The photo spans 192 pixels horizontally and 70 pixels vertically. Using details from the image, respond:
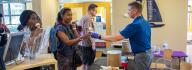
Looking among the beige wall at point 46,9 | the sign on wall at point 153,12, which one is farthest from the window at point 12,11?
the sign on wall at point 153,12

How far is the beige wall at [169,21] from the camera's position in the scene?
5523 millimetres

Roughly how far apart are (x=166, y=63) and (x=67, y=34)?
4.08ft

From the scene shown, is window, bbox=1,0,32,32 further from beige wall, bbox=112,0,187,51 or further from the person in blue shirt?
the person in blue shirt

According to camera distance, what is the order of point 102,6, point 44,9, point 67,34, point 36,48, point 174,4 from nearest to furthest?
point 36,48
point 67,34
point 174,4
point 44,9
point 102,6

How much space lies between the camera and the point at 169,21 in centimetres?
557

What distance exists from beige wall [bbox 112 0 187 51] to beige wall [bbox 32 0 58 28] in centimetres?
152

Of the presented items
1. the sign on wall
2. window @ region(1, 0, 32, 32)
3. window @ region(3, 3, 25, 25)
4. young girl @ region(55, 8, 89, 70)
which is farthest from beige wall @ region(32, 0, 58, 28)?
young girl @ region(55, 8, 89, 70)

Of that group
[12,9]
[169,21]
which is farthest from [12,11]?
[169,21]

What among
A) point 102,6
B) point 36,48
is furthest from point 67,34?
point 102,6

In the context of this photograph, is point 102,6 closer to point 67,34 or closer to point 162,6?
point 162,6

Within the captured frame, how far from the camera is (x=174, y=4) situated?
5.52m

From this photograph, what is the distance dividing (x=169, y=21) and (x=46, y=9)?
2864 millimetres

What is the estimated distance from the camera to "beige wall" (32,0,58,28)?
6012 millimetres

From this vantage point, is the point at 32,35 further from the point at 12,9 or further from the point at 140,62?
the point at 12,9
